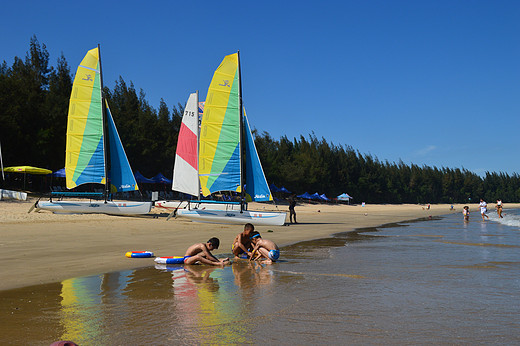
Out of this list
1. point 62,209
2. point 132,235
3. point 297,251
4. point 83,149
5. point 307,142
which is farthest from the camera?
point 307,142

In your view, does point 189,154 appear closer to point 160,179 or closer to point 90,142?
point 90,142

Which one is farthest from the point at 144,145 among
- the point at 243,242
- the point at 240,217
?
the point at 243,242

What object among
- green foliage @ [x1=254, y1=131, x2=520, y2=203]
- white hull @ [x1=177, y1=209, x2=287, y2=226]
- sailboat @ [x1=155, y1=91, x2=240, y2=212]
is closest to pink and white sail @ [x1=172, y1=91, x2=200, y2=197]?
sailboat @ [x1=155, y1=91, x2=240, y2=212]

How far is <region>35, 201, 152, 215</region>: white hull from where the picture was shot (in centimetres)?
2594

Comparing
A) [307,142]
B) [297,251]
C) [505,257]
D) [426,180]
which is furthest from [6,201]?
[426,180]

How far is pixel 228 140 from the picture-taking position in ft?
87.9

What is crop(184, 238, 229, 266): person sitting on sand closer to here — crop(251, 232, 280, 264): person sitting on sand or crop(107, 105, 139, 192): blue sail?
crop(251, 232, 280, 264): person sitting on sand

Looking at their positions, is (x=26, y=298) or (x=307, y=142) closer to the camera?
(x=26, y=298)

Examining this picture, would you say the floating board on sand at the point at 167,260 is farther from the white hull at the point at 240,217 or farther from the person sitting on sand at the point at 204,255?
the white hull at the point at 240,217

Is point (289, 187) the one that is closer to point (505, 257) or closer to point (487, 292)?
point (505, 257)

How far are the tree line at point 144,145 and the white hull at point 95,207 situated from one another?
2083 centimetres

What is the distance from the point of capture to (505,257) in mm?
12656

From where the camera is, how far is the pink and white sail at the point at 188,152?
31.5 meters

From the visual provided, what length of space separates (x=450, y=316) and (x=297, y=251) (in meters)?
8.45
